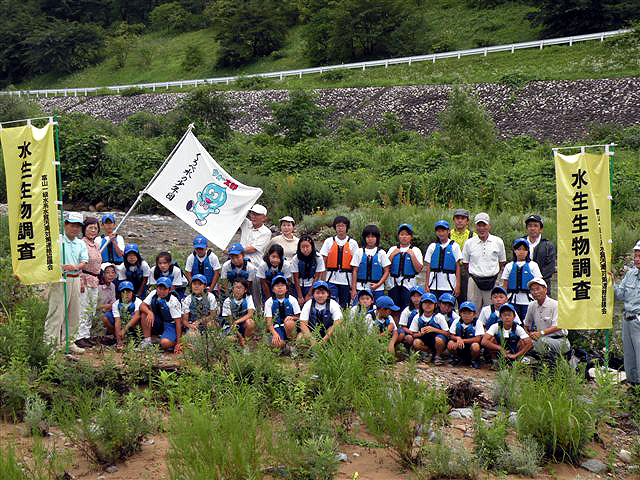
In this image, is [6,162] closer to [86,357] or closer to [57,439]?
[86,357]

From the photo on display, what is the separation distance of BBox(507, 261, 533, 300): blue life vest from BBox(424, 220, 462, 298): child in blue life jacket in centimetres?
76

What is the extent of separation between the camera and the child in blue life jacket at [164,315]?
9.41 meters

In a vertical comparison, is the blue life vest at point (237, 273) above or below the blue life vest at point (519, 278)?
above

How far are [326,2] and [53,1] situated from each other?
109 ft

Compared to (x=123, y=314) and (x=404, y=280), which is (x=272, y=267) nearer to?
(x=404, y=280)

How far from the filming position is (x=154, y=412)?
23.7 ft

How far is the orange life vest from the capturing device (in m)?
10.2

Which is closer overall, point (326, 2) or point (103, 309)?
point (103, 309)

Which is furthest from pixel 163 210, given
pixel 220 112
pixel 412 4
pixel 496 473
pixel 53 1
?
pixel 53 1

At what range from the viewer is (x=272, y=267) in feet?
32.8

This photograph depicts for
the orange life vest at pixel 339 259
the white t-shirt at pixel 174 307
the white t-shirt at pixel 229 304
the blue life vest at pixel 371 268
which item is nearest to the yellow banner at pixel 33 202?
the white t-shirt at pixel 174 307

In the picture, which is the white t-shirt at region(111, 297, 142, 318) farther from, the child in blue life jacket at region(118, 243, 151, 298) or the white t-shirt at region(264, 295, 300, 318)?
the white t-shirt at region(264, 295, 300, 318)

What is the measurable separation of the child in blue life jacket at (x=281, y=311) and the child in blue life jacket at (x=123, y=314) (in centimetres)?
159

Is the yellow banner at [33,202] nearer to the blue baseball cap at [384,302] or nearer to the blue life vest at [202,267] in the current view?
the blue life vest at [202,267]
